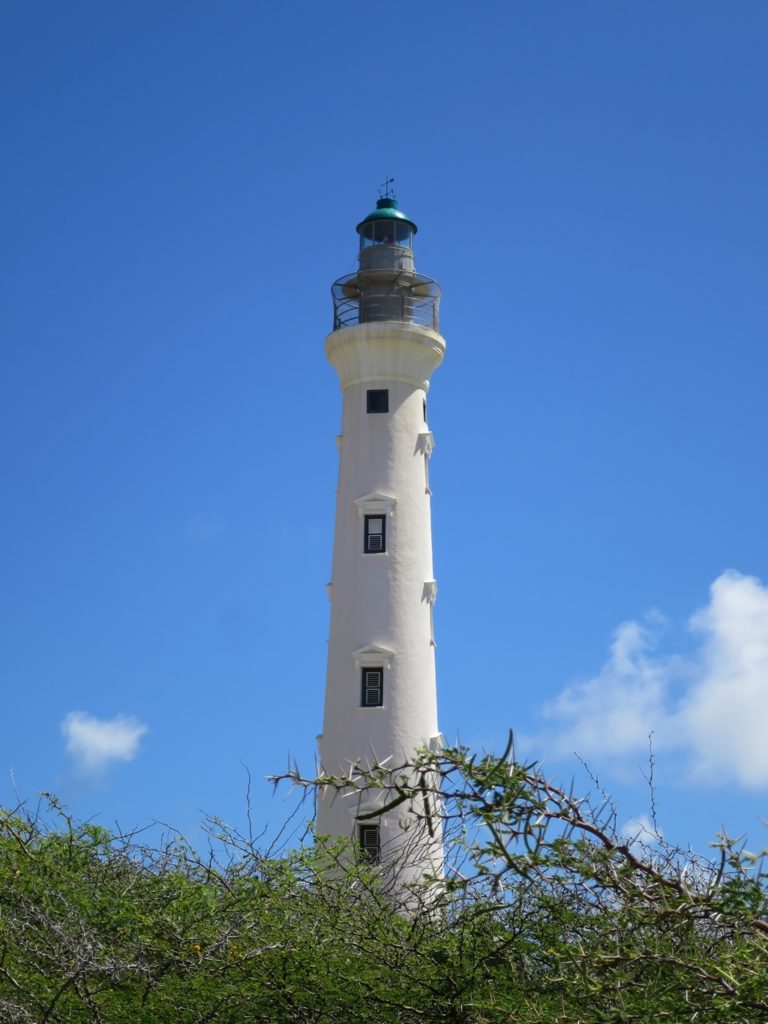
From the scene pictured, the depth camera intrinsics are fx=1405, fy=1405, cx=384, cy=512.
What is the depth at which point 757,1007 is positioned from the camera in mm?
6711

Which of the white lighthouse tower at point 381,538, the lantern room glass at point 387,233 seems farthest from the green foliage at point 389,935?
the lantern room glass at point 387,233

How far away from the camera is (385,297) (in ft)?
109

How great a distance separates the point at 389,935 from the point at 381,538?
2080cm

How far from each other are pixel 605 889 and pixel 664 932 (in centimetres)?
46

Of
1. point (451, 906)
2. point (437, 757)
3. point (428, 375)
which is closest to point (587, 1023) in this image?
point (437, 757)

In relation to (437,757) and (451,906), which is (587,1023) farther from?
(451,906)

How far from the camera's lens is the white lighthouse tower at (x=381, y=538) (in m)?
28.7

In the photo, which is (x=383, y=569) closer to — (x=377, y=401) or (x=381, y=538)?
(x=381, y=538)

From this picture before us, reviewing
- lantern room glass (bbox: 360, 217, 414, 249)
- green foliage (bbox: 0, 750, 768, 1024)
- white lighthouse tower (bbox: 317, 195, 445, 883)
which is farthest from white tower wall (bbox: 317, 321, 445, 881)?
green foliage (bbox: 0, 750, 768, 1024)

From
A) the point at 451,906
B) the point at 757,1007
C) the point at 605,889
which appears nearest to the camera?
the point at 757,1007

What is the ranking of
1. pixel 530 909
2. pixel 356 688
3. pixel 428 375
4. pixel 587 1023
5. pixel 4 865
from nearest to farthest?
pixel 587 1023
pixel 530 909
pixel 4 865
pixel 356 688
pixel 428 375

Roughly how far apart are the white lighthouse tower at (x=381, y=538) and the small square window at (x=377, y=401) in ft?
0.07

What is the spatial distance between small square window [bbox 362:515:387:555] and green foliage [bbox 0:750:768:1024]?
17.7 metres

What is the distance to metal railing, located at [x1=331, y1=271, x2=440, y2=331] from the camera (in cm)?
3294
